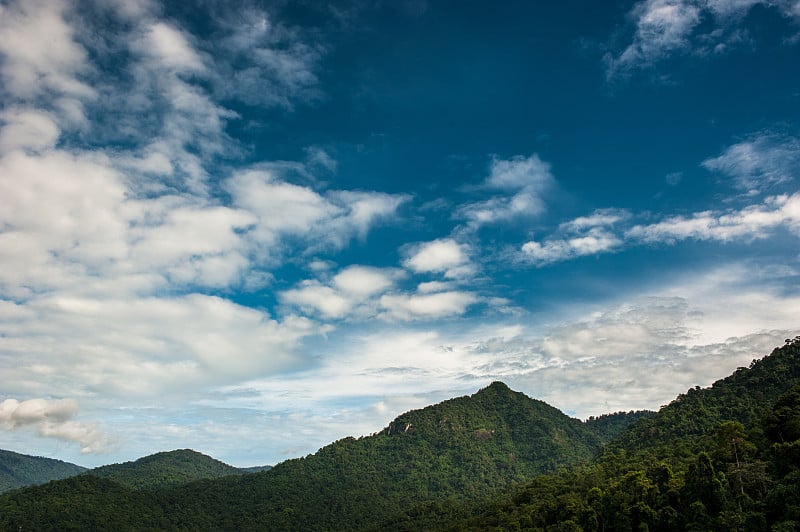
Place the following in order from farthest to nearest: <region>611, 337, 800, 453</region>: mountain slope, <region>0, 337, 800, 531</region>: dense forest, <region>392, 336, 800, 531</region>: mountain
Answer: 1. <region>611, 337, 800, 453</region>: mountain slope
2. <region>0, 337, 800, 531</region>: dense forest
3. <region>392, 336, 800, 531</region>: mountain

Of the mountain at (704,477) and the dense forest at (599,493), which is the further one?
the dense forest at (599,493)

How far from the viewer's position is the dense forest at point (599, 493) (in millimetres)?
55969

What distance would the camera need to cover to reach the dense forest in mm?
55969

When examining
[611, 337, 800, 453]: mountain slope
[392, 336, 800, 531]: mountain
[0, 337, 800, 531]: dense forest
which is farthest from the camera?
[611, 337, 800, 453]: mountain slope

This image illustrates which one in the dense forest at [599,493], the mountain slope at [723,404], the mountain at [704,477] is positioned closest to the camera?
the mountain at [704,477]

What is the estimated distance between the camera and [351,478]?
19938 cm

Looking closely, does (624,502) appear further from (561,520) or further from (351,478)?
(351,478)

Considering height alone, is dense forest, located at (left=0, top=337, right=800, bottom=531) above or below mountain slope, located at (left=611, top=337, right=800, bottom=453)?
below

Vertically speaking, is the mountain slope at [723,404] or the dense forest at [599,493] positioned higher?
the mountain slope at [723,404]

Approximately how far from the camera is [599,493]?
72625 mm

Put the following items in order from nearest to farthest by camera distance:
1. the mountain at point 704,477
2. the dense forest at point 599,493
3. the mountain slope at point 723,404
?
the mountain at point 704,477, the dense forest at point 599,493, the mountain slope at point 723,404

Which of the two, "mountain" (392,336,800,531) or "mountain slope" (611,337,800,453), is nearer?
"mountain" (392,336,800,531)

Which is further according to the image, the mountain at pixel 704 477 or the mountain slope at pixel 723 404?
the mountain slope at pixel 723 404

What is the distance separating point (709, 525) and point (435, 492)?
151982 mm
